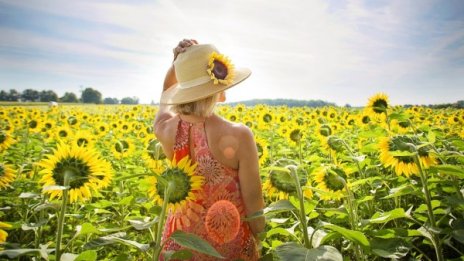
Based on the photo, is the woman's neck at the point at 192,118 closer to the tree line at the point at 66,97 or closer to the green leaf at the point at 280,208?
the green leaf at the point at 280,208

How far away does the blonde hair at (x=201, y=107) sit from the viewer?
2.21 metres

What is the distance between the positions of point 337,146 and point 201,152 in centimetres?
210

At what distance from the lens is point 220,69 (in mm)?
2201

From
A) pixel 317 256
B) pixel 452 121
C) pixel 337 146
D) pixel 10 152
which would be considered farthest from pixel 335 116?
pixel 317 256

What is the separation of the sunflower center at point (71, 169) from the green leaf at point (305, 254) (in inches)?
39.5

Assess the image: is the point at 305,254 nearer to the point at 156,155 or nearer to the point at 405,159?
the point at 405,159

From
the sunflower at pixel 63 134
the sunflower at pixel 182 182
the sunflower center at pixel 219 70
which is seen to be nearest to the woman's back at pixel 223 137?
the sunflower center at pixel 219 70

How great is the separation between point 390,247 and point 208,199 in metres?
1.07

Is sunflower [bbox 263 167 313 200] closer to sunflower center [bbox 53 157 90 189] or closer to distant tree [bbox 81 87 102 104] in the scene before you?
sunflower center [bbox 53 157 90 189]

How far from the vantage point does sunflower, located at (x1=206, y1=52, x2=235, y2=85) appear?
216 centimetres

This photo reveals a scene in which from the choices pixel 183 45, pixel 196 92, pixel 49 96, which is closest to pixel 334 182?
pixel 196 92

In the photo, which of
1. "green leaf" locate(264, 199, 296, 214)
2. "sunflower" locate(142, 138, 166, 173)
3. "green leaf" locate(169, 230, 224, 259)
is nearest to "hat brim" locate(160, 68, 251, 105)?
"sunflower" locate(142, 138, 166, 173)

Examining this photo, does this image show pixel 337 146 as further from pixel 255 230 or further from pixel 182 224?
pixel 182 224

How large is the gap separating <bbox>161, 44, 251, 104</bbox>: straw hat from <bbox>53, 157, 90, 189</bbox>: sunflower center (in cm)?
64
